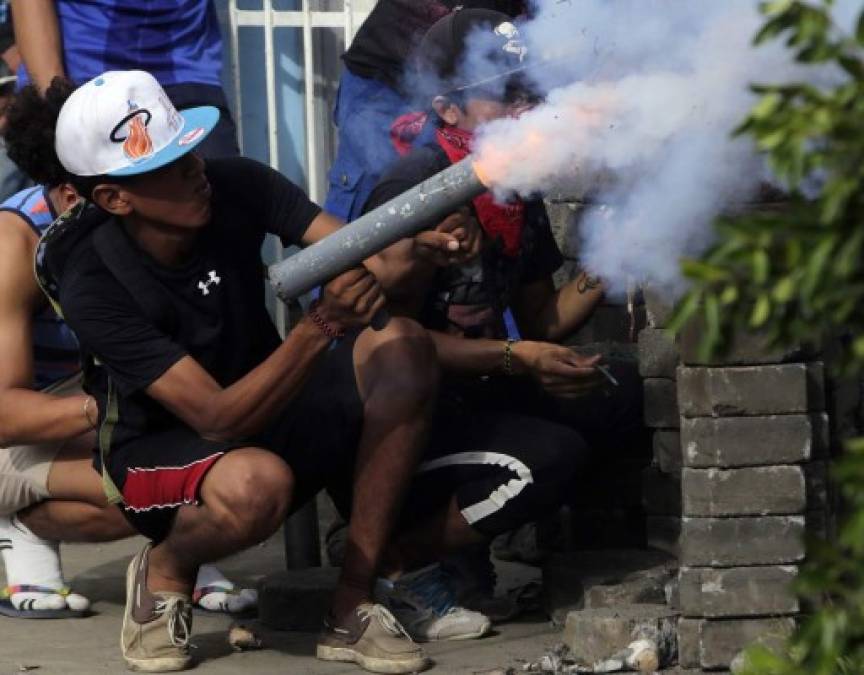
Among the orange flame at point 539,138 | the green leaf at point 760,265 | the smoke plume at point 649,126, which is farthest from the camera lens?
the orange flame at point 539,138

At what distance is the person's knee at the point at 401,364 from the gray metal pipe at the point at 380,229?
0.42 meters

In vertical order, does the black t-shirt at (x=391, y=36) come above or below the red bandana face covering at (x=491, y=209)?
above

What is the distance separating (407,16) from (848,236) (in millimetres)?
3932

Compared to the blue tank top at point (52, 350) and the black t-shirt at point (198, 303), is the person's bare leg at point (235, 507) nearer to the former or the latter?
the black t-shirt at point (198, 303)

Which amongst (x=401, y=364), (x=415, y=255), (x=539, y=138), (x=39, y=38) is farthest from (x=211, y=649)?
(x=39, y=38)

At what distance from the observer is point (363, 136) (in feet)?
18.7

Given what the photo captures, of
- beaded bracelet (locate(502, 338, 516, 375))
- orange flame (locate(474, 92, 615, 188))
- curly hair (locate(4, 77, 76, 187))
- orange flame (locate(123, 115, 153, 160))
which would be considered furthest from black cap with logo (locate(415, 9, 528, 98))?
curly hair (locate(4, 77, 76, 187))

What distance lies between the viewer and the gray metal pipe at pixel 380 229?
3879mm

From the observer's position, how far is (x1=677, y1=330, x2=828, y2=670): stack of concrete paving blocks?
4.11m

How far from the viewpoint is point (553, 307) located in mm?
5141

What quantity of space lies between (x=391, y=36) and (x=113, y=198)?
5.21ft

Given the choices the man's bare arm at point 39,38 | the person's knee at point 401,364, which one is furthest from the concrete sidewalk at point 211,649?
the man's bare arm at point 39,38

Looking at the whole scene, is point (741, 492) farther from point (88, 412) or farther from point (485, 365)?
point (88, 412)

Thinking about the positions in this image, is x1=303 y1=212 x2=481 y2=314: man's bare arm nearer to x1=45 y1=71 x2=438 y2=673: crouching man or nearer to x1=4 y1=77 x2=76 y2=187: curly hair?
x1=45 y1=71 x2=438 y2=673: crouching man
